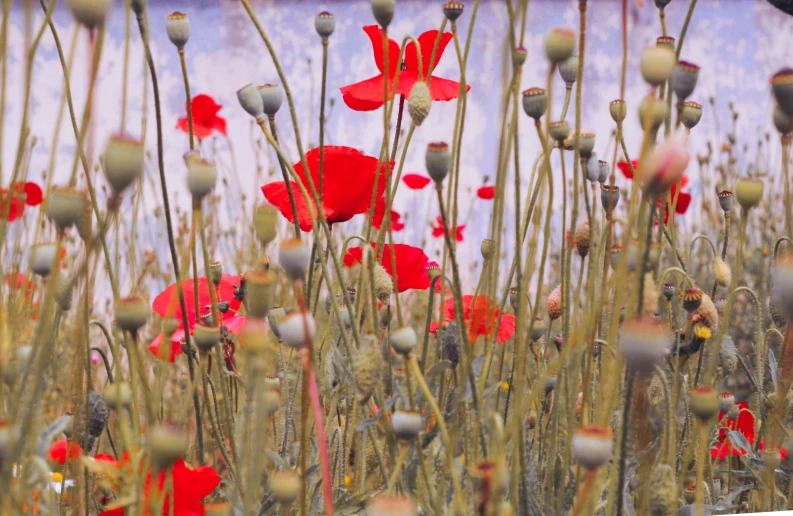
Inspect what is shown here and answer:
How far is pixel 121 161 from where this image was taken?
0.36 metres

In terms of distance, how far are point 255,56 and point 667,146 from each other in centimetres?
124

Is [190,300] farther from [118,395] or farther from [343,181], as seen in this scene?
[118,395]

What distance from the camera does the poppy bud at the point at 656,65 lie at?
0.41m

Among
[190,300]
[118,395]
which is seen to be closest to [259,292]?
[118,395]

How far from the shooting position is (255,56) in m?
1.49

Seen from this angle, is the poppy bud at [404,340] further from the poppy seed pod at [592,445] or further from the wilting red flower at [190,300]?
the wilting red flower at [190,300]

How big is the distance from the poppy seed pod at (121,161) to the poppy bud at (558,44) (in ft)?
0.80

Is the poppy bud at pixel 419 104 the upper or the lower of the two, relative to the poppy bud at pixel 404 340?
upper

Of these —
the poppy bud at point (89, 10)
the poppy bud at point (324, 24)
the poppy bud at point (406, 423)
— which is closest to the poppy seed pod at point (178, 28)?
the poppy bud at point (324, 24)

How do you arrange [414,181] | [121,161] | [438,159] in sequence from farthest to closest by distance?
[414,181], [438,159], [121,161]

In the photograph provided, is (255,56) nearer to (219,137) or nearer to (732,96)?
(219,137)

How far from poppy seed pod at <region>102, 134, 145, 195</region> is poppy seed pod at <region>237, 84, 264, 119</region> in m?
0.23

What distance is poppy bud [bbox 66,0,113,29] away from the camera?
Result: 14.6 inches

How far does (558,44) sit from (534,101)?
0.18 ft
